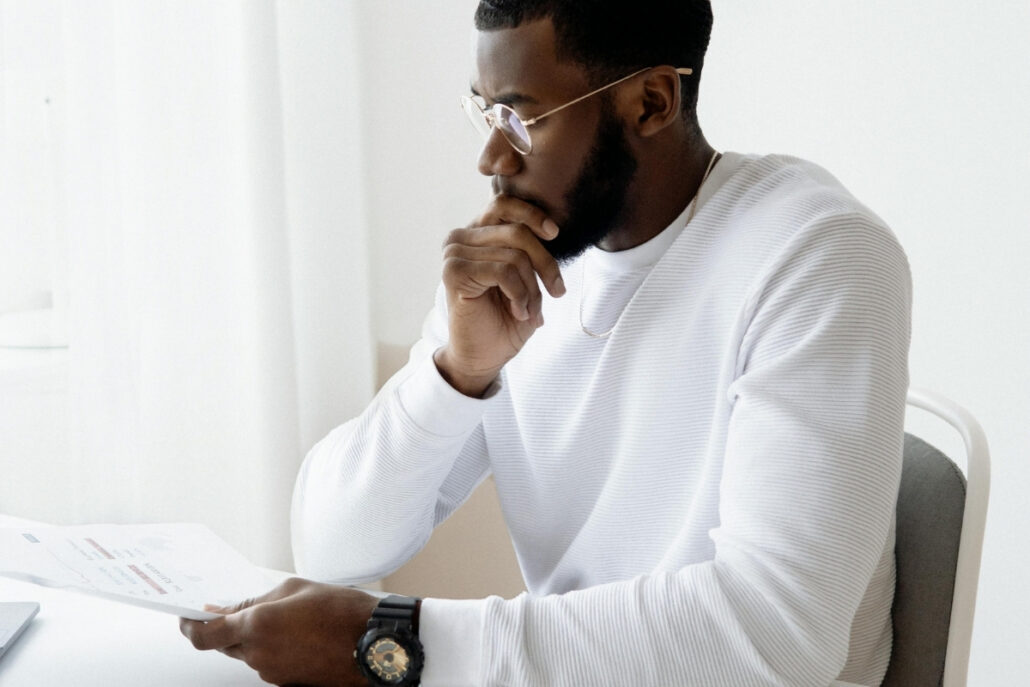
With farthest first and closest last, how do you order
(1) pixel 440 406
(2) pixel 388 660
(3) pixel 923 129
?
(3) pixel 923 129 → (1) pixel 440 406 → (2) pixel 388 660

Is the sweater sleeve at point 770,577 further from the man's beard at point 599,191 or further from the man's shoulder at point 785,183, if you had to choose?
the man's beard at point 599,191

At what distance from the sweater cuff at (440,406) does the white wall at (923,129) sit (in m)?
1.12

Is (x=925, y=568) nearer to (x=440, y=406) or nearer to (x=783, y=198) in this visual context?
(x=783, y=198)

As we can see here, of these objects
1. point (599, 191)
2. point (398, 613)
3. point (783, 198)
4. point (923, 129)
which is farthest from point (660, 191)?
point (923, 129)

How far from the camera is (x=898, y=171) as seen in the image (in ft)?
7.19

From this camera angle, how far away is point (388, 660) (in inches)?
39.3

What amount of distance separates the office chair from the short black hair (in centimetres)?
49

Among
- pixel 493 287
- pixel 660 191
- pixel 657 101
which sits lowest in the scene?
pixel 493 287

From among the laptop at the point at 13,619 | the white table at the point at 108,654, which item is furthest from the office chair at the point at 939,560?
the laptop at the point at 13,619

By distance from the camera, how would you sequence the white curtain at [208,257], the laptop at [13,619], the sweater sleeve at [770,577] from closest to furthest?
the sweater sleeve at [770,577] → the laptop at [13,619] → the white curtain at [208,257]

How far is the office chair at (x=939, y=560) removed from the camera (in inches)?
43.0

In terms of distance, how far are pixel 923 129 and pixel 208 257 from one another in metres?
1.34

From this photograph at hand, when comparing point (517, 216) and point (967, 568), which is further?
point (517, 216)

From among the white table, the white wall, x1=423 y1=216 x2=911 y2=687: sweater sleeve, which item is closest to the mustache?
x1=423 y1=216 x2=911 y2=687: sweater sleeve
